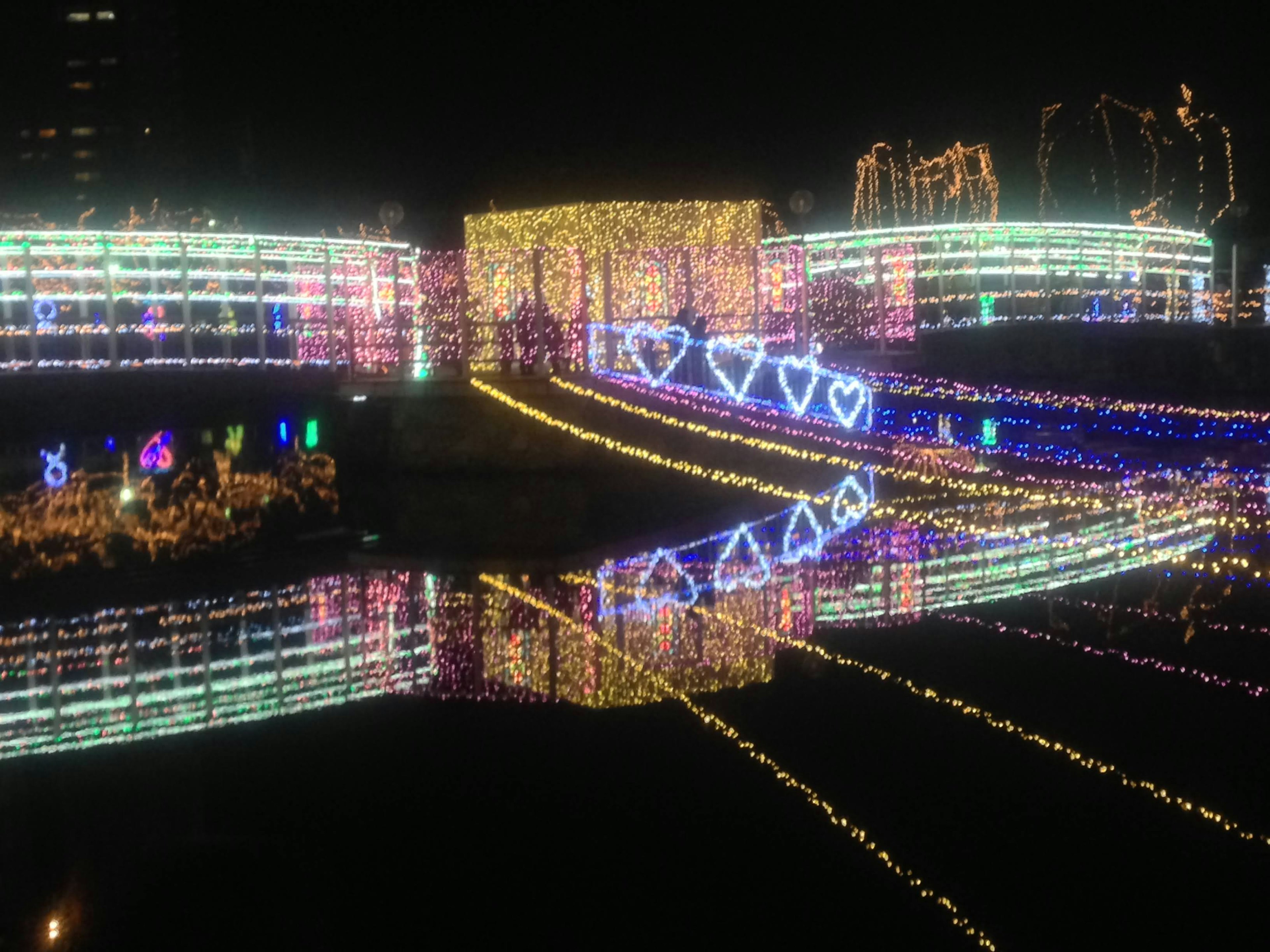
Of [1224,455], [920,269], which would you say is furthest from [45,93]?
[1224,455]

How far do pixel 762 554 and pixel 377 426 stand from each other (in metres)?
7.75

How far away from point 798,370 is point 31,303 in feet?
31.8

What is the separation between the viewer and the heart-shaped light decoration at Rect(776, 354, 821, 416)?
16.2m

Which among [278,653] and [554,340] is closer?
[278,653]

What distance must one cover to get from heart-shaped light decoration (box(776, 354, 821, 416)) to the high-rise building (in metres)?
94.7

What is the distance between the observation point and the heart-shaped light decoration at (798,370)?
1625 cm

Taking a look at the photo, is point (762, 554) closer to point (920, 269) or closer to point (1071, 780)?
point (1071, 780)

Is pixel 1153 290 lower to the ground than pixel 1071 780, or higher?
higher

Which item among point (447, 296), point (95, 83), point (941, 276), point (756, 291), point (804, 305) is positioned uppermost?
point (95, 83)

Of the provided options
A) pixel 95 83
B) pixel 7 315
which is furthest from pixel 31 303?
pixel 95 83

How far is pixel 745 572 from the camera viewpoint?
9625mm

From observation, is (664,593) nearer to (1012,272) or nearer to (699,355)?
(699,355)

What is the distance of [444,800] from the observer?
517 cm

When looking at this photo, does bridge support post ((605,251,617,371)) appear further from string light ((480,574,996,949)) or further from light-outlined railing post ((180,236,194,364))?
string light ((480,574,996,949))
